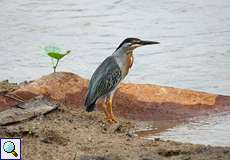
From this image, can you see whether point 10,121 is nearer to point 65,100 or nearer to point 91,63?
point 65,100

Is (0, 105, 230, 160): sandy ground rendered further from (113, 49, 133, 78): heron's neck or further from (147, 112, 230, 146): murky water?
(113, 49, 133, 78): heron's neck

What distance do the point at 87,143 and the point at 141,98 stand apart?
1727 mm

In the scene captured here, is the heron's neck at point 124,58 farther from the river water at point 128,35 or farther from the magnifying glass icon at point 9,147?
the magnifying glass icon at point 9,147

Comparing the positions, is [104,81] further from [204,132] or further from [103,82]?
[204,132]

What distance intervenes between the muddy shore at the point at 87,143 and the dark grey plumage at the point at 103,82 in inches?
7.6

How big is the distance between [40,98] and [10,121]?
55cm

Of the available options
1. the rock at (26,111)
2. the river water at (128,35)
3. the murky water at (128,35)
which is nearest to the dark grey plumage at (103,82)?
the rock at (26,111)

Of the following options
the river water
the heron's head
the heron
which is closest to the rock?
the heron

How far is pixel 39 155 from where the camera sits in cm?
592

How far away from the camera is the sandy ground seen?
19.6 ft

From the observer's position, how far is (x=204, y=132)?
7.55 meters

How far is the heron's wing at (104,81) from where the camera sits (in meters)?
7.50

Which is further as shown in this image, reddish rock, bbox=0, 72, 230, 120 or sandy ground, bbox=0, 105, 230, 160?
reddish rock, bbox=0, 72, 230, 120

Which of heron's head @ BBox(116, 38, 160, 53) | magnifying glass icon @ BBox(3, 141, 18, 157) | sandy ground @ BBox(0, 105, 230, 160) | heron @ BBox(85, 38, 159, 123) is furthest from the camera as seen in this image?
heron's head @ BBox(116, 38, 160, 53)
